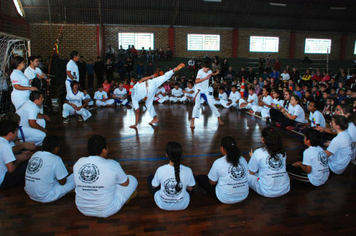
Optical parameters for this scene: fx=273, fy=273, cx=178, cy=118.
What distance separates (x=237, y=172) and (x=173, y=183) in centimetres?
70

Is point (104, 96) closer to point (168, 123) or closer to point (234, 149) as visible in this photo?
point (168, 123)

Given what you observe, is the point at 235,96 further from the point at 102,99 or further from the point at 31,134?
the point at 31,134

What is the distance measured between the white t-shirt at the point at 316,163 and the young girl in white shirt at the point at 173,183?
1.53m

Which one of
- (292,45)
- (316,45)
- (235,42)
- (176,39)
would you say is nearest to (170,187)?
(176,39)

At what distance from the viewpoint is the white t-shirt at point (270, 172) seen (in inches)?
121

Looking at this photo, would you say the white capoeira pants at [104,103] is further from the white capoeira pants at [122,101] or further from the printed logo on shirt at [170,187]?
the printed logo on shirt at [170,187]

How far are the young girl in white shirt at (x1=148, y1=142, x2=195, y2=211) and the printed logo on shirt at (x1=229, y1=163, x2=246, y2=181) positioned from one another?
0.43m

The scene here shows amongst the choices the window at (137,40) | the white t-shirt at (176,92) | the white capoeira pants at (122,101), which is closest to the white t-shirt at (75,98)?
the white capoeira pants at (122,101)

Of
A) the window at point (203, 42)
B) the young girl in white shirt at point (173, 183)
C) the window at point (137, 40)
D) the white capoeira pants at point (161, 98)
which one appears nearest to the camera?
the young girl in white shirt at point (173, 183)

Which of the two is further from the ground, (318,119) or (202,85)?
(202,85)

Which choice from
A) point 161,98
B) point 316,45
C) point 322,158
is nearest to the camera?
point 322,158

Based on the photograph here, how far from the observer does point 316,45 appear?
749 inches

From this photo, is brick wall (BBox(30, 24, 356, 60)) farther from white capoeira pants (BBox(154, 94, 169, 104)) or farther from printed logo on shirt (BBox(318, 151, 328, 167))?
printed logo on shirt (BBox(318, 151, 328, 167))

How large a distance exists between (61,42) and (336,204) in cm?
1554
